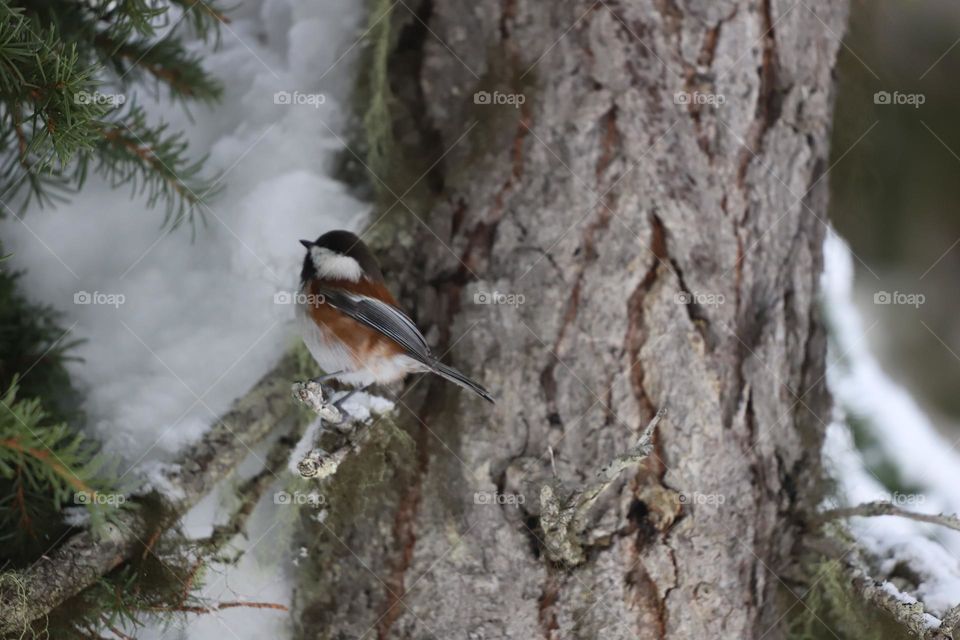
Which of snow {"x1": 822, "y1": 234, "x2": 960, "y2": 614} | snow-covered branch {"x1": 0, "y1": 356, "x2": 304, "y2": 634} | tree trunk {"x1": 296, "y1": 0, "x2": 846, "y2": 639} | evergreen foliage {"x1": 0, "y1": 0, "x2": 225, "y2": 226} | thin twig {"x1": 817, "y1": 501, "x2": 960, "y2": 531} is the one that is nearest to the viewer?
evergreen foliage {"x1": 0, "y1": 0, "x2": 225, "y2": 226}

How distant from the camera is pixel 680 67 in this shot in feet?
7.61

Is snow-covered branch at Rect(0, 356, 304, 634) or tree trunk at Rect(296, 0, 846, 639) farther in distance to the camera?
tree trunk at Rect(296, 0, 846, 639)

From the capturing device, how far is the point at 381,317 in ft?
7.51

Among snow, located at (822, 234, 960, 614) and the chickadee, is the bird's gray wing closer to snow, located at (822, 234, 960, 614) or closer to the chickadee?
the chickadee

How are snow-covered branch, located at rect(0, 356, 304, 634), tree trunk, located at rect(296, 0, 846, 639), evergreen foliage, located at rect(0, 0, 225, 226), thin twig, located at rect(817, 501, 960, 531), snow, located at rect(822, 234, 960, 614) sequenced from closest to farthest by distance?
evergreen foliage, located at rect(0, 0, 225, 226) → snow-covered branch, located at rect(0, 356, 304, 634) → thin twig, located at rect(817, 501, 960, 531) → tree trunk, located at rect(296, 0, 846, 639) → snow, located at rect(822, 234, 960, 614)

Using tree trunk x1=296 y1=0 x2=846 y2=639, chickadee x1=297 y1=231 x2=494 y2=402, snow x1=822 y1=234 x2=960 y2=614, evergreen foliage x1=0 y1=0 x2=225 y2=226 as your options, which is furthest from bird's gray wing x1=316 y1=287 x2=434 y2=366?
snow x1=822 y1=234 x2=960 y2=614

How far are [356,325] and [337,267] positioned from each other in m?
0.19

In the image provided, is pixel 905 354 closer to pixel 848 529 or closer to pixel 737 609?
pixel 848 529

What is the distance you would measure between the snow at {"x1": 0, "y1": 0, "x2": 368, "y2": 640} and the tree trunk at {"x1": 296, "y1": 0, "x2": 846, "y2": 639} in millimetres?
251

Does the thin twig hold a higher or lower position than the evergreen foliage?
lower

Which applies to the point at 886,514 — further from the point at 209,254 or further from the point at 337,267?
the point at 209,254

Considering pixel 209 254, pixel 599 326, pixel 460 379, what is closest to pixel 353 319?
A: pixel 460 379

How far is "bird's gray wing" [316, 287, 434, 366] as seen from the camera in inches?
87.1

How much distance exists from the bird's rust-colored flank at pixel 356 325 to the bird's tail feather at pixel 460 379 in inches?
6.6
